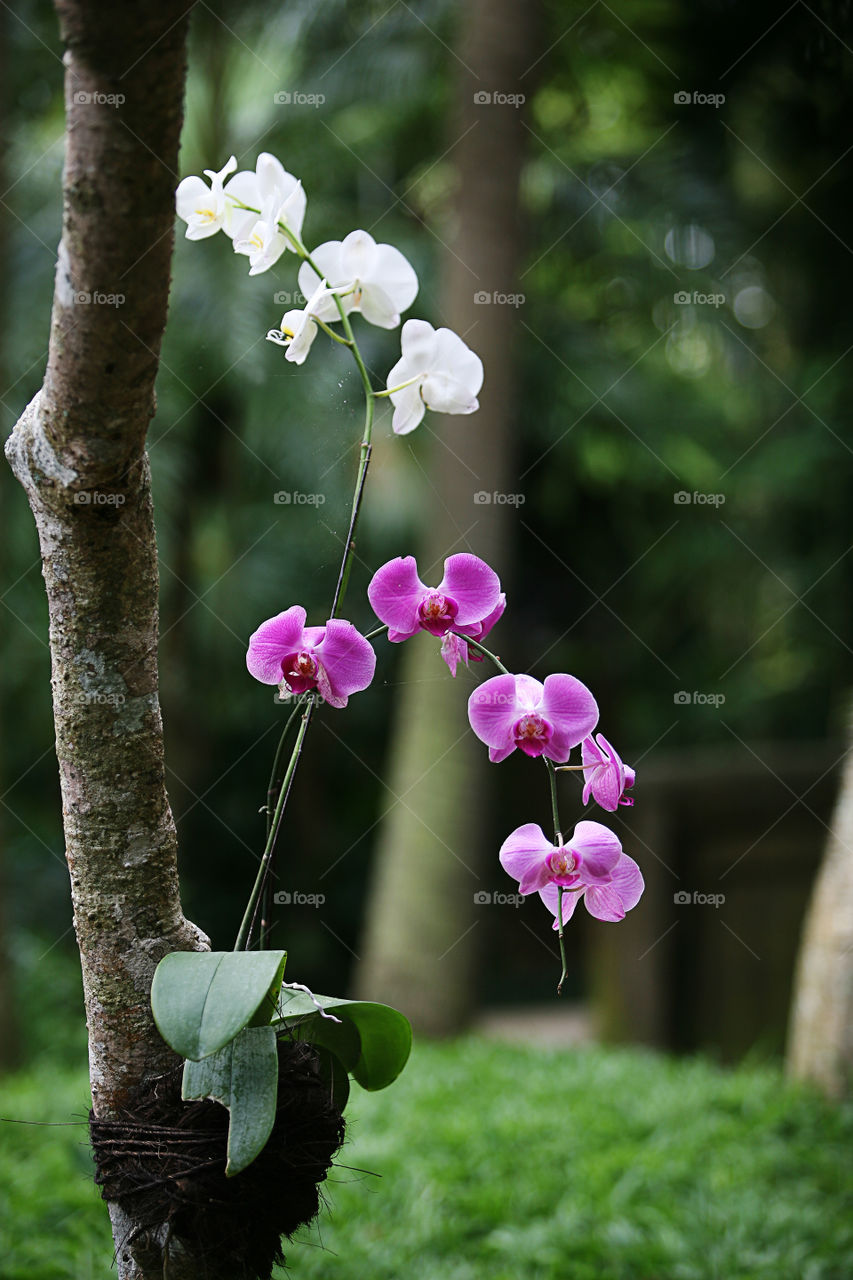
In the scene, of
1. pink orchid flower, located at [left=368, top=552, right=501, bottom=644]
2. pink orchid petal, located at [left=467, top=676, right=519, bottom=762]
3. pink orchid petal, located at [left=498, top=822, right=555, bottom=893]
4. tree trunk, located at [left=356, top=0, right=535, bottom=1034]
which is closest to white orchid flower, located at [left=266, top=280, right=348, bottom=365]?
pink orchid flower, located at [left=368, top=552, right=501, bottom=644]

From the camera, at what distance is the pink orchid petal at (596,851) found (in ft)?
2.66

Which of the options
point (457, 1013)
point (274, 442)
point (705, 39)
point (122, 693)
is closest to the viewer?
point (122, 693)

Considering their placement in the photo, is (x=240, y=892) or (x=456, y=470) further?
(x=240, y=892)

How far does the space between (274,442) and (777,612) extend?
321 cm

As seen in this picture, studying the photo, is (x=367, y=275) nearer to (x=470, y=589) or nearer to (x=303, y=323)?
(x=303, y=323)

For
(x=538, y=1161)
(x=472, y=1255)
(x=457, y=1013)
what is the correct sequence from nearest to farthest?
(x=472, y=1255), (x=538, y=1161), (x=457, y=1013)

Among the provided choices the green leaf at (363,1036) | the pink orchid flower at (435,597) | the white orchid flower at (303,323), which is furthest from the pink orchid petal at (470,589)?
the green leaf at (363,1036)

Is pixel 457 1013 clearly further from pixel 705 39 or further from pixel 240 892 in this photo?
pixel 705 39

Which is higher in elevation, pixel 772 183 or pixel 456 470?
pixel 772 183

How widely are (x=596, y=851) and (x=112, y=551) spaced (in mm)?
446

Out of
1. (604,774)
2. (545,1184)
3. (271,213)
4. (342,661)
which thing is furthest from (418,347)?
(545,1184)

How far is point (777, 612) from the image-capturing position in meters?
6.02

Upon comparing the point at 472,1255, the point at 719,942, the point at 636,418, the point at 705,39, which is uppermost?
the point at 705,39

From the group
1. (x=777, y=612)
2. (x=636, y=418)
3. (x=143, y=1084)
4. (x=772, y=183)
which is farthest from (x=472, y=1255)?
(x=772, y=183)
